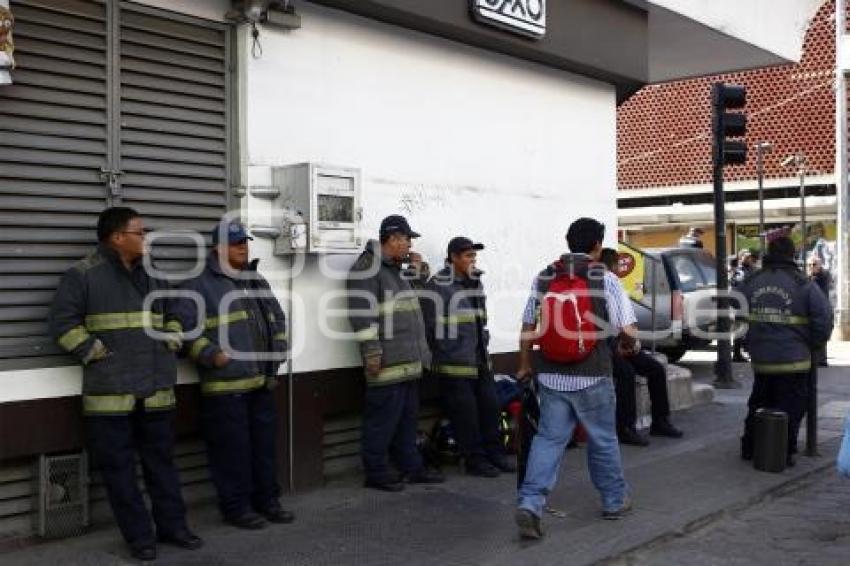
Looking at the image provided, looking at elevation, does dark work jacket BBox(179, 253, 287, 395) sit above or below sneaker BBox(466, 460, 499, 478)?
above

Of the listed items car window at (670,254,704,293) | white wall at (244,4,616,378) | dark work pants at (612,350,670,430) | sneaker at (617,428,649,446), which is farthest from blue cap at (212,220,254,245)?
car window at (670,254,704,293)

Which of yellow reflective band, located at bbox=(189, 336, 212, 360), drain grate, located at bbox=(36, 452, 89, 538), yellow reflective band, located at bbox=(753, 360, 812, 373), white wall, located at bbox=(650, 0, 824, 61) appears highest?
white wall, located at bbox=(650, 0, 824, 61)

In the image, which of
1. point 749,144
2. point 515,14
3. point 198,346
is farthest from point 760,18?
point 749,144

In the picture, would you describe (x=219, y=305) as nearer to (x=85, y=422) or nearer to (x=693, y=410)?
(x=85, y=422)

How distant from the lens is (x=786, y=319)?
7.42 meters

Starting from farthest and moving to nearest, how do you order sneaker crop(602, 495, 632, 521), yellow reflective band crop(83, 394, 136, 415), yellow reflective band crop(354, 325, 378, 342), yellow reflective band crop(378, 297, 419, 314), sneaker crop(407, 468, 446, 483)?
sneaker crop(407, 468, 446, 483) < yellow reflective band crop(378, 297, 419, 314) < yellow reflective band crop(354, 325, 378, 342) < sneaker crop(602, 495, 632, 521) < yellow reflective band crop(83, 394, 136, 415)

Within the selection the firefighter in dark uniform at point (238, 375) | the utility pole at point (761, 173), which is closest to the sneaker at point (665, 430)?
the firefighter in dark uniform at point (238, 375)

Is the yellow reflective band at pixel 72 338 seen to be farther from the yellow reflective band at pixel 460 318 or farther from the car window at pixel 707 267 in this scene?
the car window at pixel 707 267

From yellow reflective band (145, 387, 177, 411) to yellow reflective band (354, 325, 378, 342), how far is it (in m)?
1.57

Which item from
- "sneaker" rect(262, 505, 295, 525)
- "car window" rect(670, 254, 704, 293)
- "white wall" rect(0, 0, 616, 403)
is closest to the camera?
"sneaker" rect(262, 505, 295, 525)

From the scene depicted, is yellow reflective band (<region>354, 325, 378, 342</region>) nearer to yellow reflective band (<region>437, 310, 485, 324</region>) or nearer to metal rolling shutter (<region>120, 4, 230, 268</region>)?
A: yellow reflective band (<region>437, 310, 485, 324</region>)

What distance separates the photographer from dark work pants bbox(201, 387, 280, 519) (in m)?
5.55

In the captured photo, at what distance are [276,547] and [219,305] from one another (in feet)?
4.73

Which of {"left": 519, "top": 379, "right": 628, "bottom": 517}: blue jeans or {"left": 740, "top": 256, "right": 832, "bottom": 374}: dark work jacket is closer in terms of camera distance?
{"left": 519, "top": 379, "right": 628, "bottom": 517}: blue jeans
